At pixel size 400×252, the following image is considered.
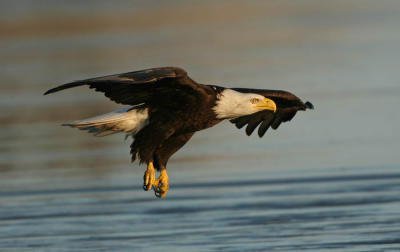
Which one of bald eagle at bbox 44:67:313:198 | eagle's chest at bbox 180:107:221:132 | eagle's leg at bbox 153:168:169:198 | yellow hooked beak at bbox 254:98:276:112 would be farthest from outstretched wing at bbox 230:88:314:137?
eagle's leg at bbox 153:168:169:198

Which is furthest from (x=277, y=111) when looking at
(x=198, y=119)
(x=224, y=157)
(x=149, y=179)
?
(x=224, y=157)

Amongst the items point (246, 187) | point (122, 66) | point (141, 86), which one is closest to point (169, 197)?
point (246, 187)

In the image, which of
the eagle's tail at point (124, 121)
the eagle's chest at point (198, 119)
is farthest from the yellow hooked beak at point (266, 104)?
the eagle's tail at point (124, 121)

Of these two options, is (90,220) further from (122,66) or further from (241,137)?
(122,66)

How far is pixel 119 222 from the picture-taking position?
10062 millimetres

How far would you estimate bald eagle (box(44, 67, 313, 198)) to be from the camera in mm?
8430

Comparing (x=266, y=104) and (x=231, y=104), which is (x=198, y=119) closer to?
(x=231, y=104)

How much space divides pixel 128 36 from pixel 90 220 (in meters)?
13.8

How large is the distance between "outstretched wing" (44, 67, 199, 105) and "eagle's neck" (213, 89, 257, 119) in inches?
10.3

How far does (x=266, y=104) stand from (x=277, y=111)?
1044 mm

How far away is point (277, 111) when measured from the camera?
9.73 m

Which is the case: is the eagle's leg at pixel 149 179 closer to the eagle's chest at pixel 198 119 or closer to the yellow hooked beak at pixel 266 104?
the eagle's chest at pixel 198 119

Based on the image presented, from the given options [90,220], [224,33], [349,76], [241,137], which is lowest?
[90,220]

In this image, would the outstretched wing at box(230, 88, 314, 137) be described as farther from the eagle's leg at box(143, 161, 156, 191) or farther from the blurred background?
the eagle's leg at box(143, 161, 156, 191)
